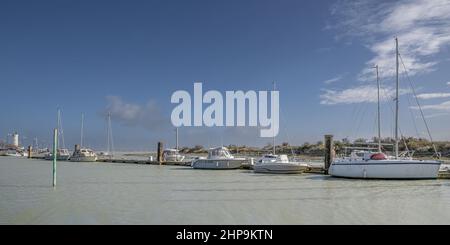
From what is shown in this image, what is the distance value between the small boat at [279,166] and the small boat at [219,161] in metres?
6.23

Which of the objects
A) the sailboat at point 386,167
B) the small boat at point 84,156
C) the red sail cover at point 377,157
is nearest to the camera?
the sailboat at point 386,167

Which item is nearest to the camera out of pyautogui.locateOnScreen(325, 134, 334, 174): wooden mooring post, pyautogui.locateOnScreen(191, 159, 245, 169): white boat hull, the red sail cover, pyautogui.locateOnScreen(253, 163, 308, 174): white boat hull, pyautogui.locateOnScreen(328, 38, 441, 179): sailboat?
pyautogui.locateOnScreen(328, 38, 441, 179): sailboat

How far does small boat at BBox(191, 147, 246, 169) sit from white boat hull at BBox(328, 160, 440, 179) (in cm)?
1996

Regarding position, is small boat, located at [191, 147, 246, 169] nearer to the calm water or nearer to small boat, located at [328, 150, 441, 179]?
small boat, located at [328, 150, 441, 179]

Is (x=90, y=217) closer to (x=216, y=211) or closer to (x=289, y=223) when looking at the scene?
(x=216, y=211)

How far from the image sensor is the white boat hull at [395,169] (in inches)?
1430

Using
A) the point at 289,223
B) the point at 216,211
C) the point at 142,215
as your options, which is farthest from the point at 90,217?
the point at 289,223

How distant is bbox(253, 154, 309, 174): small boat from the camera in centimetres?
4603

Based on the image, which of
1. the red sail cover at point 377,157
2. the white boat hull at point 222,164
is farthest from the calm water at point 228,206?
the white boat hull at point 222,164

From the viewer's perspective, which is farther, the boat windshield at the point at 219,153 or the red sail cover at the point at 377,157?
the boat windshield at the point at 219,153

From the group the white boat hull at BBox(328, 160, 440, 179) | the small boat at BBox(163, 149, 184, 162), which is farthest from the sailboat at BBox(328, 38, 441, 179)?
the small boat at BBox(163, 149, 184, 162)

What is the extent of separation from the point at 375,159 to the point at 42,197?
89.6 ft

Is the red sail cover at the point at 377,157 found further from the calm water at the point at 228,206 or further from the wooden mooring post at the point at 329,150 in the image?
the calm water at the point at 228,206
